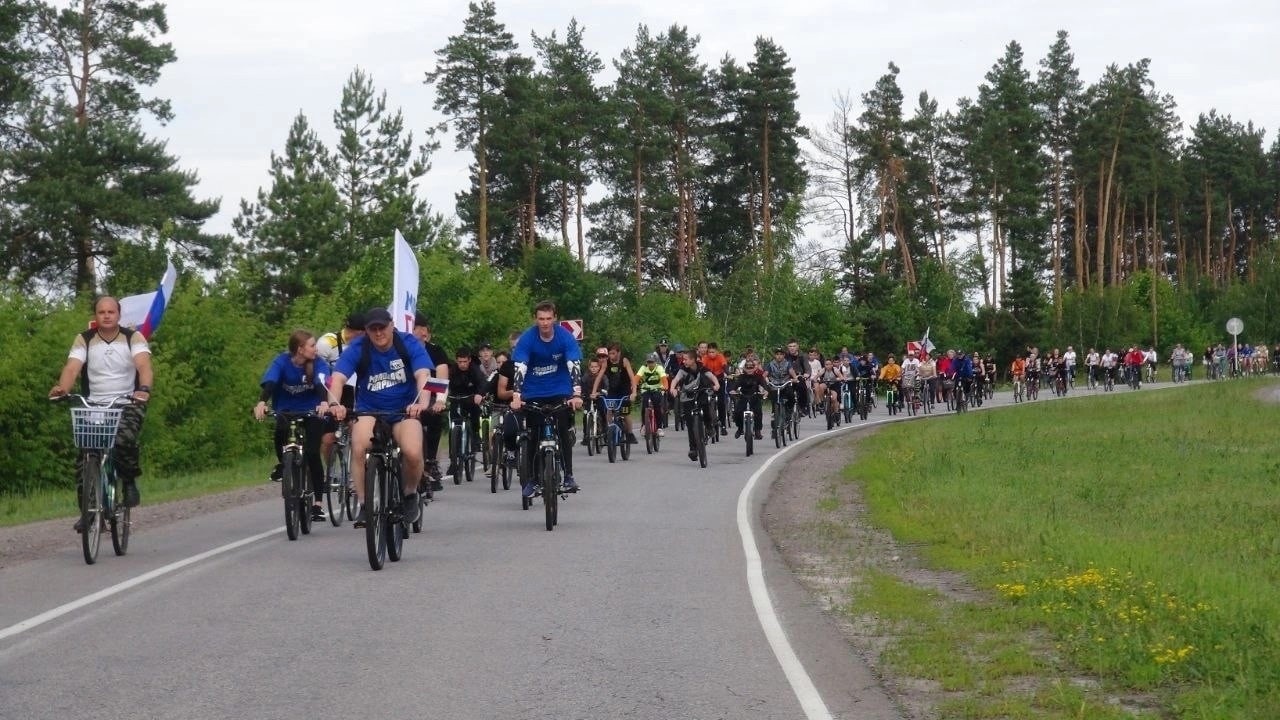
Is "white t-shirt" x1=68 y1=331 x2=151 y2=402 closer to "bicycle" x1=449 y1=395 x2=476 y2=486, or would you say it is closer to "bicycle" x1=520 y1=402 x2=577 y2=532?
"bicycle" x1=520 y1=402 x2=577 y2=532

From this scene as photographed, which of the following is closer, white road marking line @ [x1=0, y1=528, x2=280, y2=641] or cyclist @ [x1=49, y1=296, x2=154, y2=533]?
white road marking line @ [x1=0, y1=528, x2=280, y2=641]

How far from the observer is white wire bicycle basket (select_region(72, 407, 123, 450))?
1206cm

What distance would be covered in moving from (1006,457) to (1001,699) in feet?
62.0

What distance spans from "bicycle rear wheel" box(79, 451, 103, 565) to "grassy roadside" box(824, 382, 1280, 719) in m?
5.76

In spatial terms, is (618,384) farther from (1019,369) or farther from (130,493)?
(1019,369)

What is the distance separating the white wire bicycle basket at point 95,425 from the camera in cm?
1206

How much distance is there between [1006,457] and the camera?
25781 millimetres

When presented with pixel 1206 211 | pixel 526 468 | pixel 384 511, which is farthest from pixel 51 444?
pixel 1206 211

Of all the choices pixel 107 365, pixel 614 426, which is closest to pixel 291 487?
pixel 107 365

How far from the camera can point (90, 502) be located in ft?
39.8

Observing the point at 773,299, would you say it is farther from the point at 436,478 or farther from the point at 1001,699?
the point at 1001,699

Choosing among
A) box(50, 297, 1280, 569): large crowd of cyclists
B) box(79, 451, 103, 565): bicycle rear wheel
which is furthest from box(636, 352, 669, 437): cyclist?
box(79, 451, 103, 565): bicycle rear wheel

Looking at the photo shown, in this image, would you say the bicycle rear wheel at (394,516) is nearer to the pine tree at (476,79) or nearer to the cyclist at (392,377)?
the cyclist at (392,377)

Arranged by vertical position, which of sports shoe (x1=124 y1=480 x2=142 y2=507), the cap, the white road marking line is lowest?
the white road marking line
